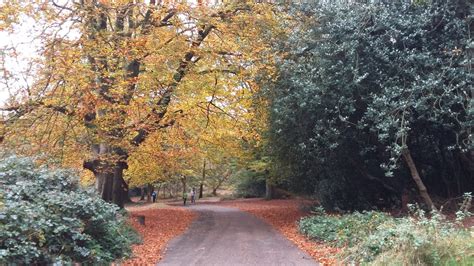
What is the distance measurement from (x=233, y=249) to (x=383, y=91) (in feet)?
20.1

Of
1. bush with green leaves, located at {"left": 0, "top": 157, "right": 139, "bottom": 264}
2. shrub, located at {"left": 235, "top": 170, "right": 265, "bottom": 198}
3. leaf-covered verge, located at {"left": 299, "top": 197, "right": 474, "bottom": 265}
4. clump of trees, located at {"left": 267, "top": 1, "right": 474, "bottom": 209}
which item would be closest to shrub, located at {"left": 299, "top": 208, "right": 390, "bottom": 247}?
leaf-covered verge, located at {"left": 299, "top": 197, "right": 474, "bottom": 265}

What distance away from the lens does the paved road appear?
→ 9.79m

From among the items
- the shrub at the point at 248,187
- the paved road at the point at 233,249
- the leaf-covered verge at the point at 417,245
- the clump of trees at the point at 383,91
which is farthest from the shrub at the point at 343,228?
the shrub at the point at 248,187

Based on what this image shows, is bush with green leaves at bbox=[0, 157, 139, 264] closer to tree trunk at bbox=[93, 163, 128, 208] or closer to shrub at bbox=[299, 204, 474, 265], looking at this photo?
shrub at bbox=[299, 204, 474, 265]

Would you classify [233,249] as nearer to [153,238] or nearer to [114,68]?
[153,238]

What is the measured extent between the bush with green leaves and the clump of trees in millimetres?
7116

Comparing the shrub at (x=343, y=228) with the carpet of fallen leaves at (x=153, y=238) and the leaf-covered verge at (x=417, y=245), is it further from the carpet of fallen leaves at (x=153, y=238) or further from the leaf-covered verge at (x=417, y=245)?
the carpet of fallen leaves at (x=153, y=238)

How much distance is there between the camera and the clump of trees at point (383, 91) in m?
12.0

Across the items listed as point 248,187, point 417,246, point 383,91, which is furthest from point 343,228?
point 248,187

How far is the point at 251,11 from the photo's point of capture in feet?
51.3

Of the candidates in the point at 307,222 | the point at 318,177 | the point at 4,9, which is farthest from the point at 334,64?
the point at 4,9

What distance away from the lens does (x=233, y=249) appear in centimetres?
1149

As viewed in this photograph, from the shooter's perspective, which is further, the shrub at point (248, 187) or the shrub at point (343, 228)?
the shrub at point (248, 187)

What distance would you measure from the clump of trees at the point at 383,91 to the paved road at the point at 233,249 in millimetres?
3331
